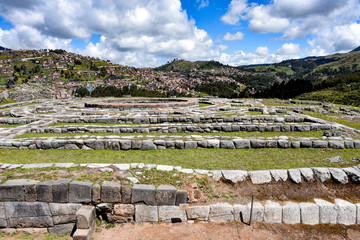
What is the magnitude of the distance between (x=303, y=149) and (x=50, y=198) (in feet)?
30.8

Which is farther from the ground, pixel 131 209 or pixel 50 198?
pixel 50 198

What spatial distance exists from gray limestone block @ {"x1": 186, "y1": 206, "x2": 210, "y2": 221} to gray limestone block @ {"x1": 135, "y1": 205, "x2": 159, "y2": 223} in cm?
82

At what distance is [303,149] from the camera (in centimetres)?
808

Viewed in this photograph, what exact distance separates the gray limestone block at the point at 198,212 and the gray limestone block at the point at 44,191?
346 cm

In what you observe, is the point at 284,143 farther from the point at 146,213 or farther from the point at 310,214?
the point at 146,213

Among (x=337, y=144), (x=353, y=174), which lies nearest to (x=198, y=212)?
(x=353, y=174)

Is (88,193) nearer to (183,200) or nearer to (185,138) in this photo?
(183,200)

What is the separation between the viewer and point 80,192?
4594 mm

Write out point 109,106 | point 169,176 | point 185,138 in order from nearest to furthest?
point 169,176 → point 185,138 → point 109,106

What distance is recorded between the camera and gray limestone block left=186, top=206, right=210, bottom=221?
14.9ft

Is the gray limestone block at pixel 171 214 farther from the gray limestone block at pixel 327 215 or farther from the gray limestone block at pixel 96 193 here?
the gray limestone block at pixel 327 215

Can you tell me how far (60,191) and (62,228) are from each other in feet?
3.26

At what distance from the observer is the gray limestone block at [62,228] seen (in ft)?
15.3

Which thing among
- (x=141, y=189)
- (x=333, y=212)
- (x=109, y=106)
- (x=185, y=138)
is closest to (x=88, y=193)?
(x=141, y=189)
